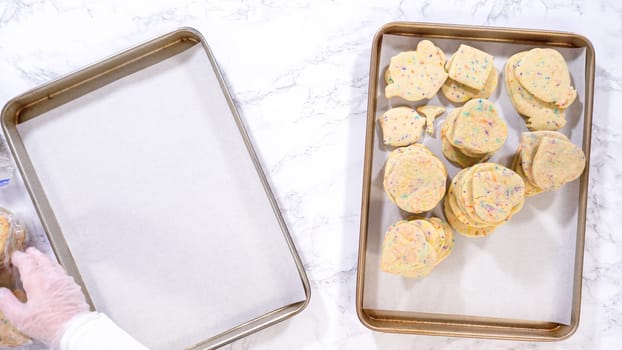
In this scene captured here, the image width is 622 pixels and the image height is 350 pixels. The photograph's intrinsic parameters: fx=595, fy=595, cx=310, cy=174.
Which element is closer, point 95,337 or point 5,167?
point 95,337

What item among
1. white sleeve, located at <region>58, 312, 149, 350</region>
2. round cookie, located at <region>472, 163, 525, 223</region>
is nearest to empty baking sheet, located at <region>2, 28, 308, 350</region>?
white sleeve, located at <region>58, 312, 149, 350</region>

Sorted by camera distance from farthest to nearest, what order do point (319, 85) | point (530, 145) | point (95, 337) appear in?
1. point (319, 85)
2. point (530, 145)
3. point (95, 337)

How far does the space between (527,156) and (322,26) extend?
49 centimetres

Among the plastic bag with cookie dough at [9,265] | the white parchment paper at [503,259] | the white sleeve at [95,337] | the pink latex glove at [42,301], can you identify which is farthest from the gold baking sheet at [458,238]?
the plastic bag with cookie dough at [9,265]

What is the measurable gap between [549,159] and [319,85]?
475mm

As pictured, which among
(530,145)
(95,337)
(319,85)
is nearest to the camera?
(95,337)

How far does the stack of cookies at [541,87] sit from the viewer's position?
1.14 m

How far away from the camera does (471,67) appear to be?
115 centimetres

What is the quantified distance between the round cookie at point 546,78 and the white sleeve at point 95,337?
86 cm

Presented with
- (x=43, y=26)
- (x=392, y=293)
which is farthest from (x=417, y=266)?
(x=43, y=26)

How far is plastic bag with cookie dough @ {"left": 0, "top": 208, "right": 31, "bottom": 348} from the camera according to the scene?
1108 millimetres

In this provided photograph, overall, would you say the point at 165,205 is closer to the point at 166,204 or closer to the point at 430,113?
the point at 166,204

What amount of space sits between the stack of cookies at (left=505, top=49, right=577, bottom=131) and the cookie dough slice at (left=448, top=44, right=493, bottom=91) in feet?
0.19

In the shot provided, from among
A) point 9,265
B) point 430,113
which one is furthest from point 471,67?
point 9,265
